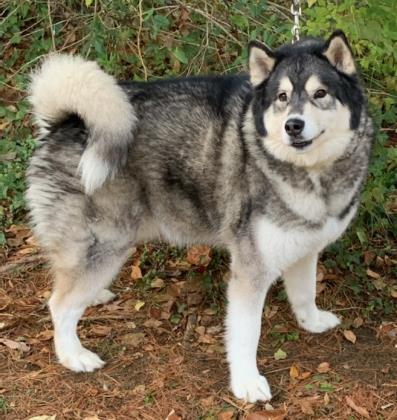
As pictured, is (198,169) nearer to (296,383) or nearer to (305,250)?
(305,250)

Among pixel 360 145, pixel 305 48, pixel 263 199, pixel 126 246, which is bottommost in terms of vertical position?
pixel 126 246

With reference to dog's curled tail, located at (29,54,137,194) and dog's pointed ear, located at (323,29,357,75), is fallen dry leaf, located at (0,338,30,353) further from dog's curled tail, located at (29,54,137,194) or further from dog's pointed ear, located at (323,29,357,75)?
dog's pointed ear, located at (323,29,357,75)

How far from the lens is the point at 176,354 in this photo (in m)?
3.77

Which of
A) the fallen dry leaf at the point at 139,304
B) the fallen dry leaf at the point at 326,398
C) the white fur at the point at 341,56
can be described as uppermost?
the white fur at the point at 341,56

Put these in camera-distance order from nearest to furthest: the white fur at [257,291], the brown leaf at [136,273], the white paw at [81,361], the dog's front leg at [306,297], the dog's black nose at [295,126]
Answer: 1. the dog's black nose at [295,126]
2. the white fur at [257,291]
3. the white paw at [81,361]
4. the dog's front leg at [306,297]
5. the brown leaf at [136,273]

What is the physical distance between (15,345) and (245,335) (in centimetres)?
139

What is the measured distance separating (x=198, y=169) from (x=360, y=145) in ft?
2.64

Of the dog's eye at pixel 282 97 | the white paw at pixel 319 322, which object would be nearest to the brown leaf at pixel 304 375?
the white paw at pixel 319 322

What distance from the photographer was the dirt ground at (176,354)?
10.9ft

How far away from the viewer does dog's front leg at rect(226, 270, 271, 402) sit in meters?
3.28

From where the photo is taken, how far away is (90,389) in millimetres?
3488

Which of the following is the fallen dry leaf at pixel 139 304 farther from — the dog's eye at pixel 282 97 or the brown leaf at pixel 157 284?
the dog's eye at pixel 282 97

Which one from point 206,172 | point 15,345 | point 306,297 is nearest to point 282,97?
point 206,172

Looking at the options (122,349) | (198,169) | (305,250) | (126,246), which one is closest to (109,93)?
(198,169)
